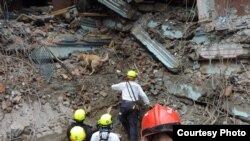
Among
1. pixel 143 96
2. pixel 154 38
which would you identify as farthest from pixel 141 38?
pixel 143 96

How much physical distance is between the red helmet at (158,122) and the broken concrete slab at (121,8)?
7.49 metres

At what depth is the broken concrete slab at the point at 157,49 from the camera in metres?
8.52

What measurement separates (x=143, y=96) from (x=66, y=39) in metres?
3.20

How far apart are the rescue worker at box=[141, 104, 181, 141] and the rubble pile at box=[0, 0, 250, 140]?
194 inches

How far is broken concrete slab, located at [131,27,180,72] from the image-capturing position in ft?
28.0

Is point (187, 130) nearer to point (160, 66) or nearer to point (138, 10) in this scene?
point (160, 66)

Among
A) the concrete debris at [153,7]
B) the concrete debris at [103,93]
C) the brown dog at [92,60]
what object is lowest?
the concrete debris at [103,93]

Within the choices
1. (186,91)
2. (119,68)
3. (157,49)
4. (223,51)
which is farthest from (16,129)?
(223,51)

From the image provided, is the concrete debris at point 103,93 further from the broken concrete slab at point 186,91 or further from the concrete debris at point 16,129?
the concrete debris at point 16,129

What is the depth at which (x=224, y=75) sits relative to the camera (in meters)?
7.55

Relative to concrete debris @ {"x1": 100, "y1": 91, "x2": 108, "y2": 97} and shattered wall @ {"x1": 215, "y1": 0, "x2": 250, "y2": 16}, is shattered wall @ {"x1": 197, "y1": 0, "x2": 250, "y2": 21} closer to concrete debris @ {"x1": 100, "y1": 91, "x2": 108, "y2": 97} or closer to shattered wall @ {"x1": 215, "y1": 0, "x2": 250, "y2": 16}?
shattered wall @ {"x1": 215, "y1": 0, "x2": 250, "y2": 16}

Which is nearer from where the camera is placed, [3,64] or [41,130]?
[41,130]

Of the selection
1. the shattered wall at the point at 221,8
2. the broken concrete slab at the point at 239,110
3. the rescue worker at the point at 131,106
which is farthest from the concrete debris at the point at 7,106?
the shattered wall at the point at 221,8

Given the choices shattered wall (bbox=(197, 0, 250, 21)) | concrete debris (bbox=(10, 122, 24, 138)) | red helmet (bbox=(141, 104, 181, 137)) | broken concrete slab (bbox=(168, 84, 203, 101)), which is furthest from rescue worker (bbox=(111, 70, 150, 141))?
red helmet (bbox=(141, 104, 181, 137))
